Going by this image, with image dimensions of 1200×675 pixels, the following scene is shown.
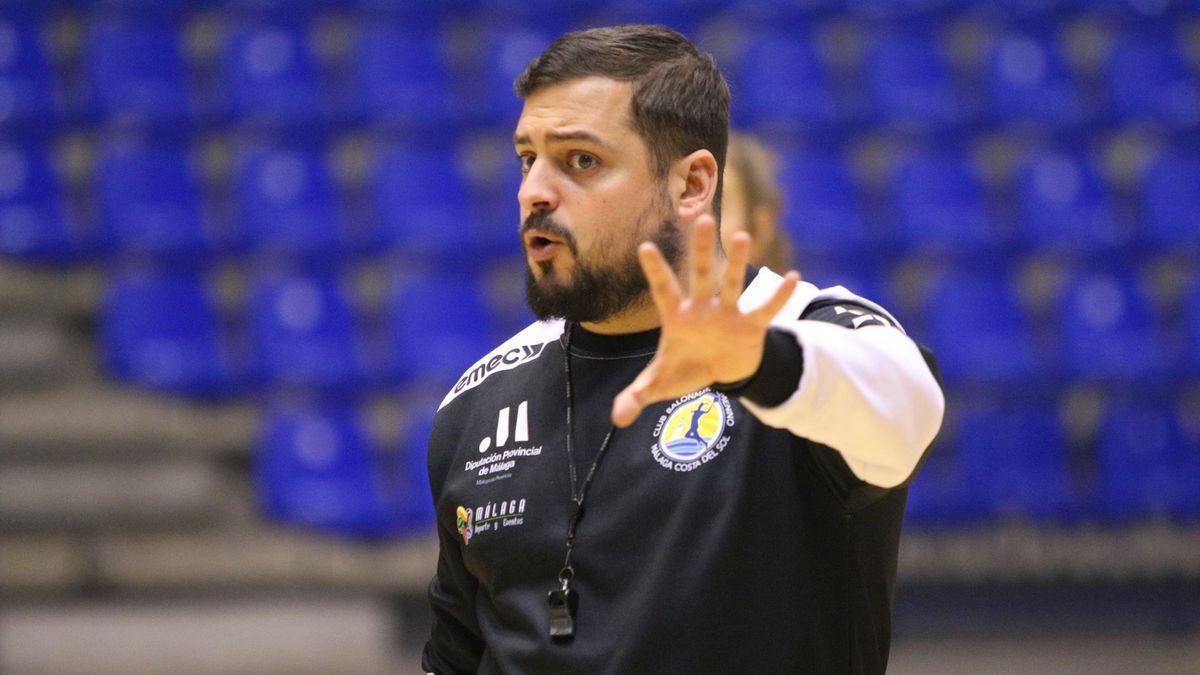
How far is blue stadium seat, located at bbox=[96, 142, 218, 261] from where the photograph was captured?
640cm

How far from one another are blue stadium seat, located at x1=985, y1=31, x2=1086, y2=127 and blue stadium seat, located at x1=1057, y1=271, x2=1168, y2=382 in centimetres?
106

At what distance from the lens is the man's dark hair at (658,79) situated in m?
2.08

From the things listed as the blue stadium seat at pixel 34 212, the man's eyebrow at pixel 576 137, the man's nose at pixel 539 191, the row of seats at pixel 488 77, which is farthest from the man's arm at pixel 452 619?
the row of seats at pixel 488 77

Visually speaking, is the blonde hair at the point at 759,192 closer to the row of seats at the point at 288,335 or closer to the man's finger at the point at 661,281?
the man's finger at the point at 661,281

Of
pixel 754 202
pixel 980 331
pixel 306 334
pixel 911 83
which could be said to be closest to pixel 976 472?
pixel 980 331

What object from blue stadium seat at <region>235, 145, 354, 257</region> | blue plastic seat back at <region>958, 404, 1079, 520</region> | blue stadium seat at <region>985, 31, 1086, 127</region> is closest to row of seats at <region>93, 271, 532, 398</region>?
blue stadium seat at <region>235, 145, 354, 257</region>

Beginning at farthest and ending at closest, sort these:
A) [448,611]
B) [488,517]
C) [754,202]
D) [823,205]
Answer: [823,205] < [754,202] < [448,611] < [488,517]

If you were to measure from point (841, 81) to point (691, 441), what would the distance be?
19.4 ft

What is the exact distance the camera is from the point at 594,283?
6.85ft

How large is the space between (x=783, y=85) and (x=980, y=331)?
176 centimetres

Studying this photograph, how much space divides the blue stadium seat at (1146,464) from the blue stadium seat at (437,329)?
113 inches

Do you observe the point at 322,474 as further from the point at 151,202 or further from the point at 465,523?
the point at 465,523

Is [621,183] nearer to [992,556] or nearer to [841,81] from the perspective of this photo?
[992,556]

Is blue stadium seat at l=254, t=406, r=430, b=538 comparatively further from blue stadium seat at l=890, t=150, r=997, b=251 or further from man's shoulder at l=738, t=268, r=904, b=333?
man's shoulder at l=738, t=268, r=904, b=333
